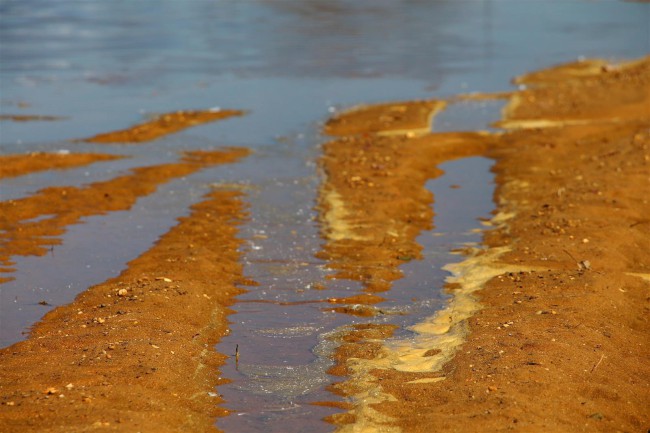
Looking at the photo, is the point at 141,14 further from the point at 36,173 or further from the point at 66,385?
the point at 66,385

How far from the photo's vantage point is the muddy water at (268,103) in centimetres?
928

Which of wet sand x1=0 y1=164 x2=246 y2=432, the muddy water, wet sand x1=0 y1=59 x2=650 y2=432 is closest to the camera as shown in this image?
wet sand x1=0 y1=164 x2=246 y2=432

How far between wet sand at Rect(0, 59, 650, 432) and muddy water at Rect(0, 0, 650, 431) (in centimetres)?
27

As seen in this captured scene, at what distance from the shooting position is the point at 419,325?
9.07m

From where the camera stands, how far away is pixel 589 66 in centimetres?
2600

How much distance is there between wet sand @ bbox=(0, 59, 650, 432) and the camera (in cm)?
686

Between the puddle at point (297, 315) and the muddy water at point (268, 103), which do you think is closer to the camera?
the puddle at point (297, 315)

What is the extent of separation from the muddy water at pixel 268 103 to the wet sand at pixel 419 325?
10.8 inches

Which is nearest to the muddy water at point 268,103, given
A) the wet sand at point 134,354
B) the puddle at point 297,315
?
the puddle at point 297,315

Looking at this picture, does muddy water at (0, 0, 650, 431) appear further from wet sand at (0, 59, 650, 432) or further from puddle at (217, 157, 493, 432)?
wet sand at (0, 59, 650, 432)

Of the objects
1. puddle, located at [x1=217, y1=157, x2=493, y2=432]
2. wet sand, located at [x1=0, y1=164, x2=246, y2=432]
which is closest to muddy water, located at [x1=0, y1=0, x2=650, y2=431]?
puddle, located at [x1=217, y1=157, x2=493, y2=432]

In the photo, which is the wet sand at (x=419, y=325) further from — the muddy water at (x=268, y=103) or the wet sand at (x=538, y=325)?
the muddy water at (x=268, y=103)

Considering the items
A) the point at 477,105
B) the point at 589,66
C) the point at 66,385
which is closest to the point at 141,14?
the point at 589,66

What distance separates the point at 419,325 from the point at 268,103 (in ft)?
43.5
